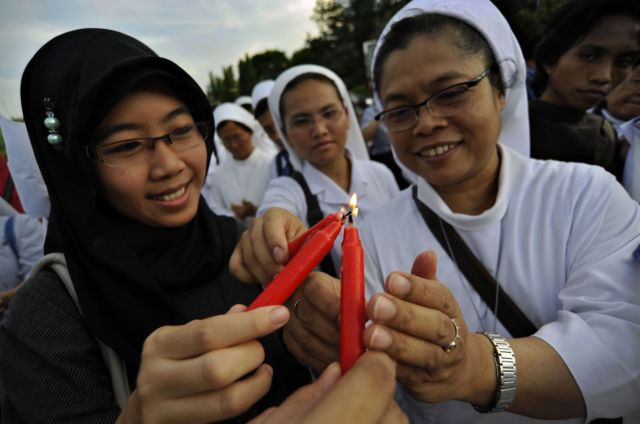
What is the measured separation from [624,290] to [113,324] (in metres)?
1.94

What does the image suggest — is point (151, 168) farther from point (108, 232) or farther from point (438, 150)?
point (438, 150)

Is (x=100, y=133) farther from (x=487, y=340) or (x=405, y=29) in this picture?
Answer: (x=487, y=340)

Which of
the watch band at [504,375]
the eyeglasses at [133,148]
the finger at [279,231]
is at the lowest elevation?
the watch band at [504,375]

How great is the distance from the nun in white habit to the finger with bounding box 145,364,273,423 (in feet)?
11.9

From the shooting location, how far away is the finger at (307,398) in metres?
0.79

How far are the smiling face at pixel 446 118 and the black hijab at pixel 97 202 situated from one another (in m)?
1.04

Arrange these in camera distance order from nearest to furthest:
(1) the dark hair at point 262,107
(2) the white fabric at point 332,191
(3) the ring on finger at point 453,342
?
(3) the ring on finger at point 453,342 < (2) the white fabric at point 332,191 < (1) the dark hair at point 262,107

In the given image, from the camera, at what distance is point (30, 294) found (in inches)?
52.6

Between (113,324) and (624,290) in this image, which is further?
(113,324)

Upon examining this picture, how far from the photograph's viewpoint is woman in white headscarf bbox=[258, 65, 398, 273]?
2959 mm

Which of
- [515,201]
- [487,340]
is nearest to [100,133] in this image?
[487,340]

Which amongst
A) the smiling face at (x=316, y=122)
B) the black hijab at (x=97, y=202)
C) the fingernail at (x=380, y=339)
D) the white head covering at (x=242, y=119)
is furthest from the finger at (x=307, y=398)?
the white head covering at (x=242, y=119)

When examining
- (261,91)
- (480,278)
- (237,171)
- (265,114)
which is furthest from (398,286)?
(261,91)

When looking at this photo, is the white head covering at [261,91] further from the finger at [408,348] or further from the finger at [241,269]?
the finger at [408,348]
